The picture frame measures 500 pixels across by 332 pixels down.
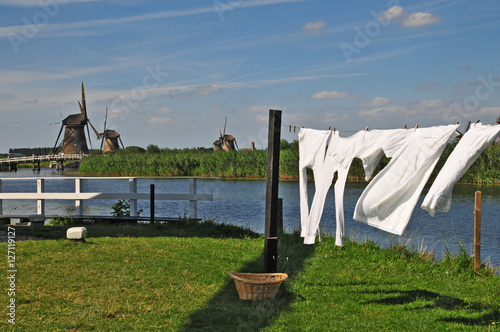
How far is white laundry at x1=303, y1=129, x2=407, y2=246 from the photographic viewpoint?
6.84 metres

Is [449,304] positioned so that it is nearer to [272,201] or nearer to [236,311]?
[272,201]

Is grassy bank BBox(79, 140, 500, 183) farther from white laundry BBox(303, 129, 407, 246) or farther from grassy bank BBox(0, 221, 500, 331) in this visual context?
white laundry BBox(303, 129, 407, 246)

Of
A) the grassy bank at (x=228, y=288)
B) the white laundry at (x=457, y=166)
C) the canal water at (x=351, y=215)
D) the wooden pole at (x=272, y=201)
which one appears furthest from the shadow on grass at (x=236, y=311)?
the canal water at (x=351, y=215)

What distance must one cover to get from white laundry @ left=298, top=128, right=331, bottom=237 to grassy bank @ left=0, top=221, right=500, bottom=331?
1.36 meters

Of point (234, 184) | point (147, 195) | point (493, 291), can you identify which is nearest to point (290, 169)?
point (234, 184)

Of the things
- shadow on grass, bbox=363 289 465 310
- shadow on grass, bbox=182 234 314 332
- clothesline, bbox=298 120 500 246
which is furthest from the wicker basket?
shadow on grass, bbox=363 289 465 310

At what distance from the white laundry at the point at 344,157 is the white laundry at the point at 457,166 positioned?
98 cm

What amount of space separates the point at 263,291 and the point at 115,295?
213cm

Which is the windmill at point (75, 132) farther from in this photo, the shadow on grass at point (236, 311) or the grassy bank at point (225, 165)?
the shadow on grass at point (236, 311)

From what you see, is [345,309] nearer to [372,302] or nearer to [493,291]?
[372,302]

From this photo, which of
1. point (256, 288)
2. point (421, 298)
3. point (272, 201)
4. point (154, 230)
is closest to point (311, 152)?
point (272, 201)

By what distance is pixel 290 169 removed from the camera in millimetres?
35938

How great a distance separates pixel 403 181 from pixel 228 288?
10.4 feet

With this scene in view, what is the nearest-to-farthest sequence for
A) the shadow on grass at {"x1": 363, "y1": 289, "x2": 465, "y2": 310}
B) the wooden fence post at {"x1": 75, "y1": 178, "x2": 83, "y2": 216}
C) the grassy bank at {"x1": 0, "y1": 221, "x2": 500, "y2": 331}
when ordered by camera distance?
the grassy bank at {"x1": 0, "y1": 221, "x2": 500, "y2": 331}
the shadow on grass at {"x1": 363, "y1": 289, "x2": 465, "y2": 310}
the wooden fence post at {"x1": 75, "y1": 178, "x2": 83, "y2": 216}
